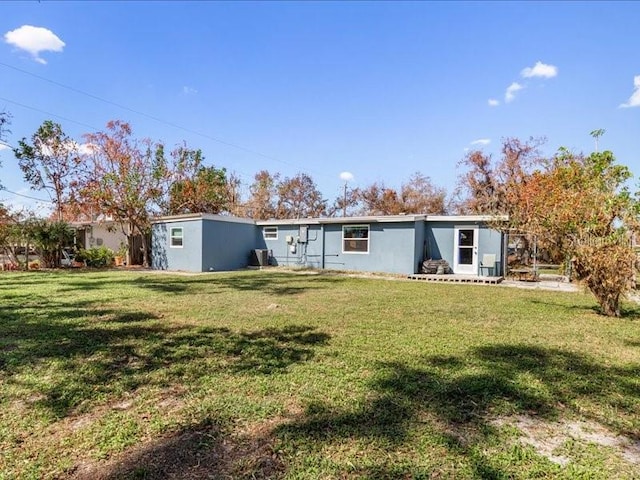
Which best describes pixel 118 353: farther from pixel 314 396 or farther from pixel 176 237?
pixel 176 237

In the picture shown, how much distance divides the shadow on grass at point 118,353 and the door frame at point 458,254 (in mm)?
10350

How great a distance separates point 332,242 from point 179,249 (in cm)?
684

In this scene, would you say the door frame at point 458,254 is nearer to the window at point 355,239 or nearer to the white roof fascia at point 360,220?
the white roof fascia at point 360,220

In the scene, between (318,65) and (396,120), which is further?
(396,120)

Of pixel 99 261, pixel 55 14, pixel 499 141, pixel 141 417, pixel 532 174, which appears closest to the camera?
pixel 141 417

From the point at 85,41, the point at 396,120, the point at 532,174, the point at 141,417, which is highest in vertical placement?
the point at 85,41

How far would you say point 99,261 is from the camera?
18.3 meters

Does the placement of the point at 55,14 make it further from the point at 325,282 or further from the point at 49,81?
the point at 325,282

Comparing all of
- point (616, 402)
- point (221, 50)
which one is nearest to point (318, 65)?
point (221, 50)

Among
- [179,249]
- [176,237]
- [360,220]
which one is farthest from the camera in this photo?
[176,237]

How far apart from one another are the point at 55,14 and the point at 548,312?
1575cm

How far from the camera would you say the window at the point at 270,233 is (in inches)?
718

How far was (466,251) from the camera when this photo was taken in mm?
14344

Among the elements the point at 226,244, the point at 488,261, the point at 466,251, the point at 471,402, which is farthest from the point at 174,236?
the point at 471,402
